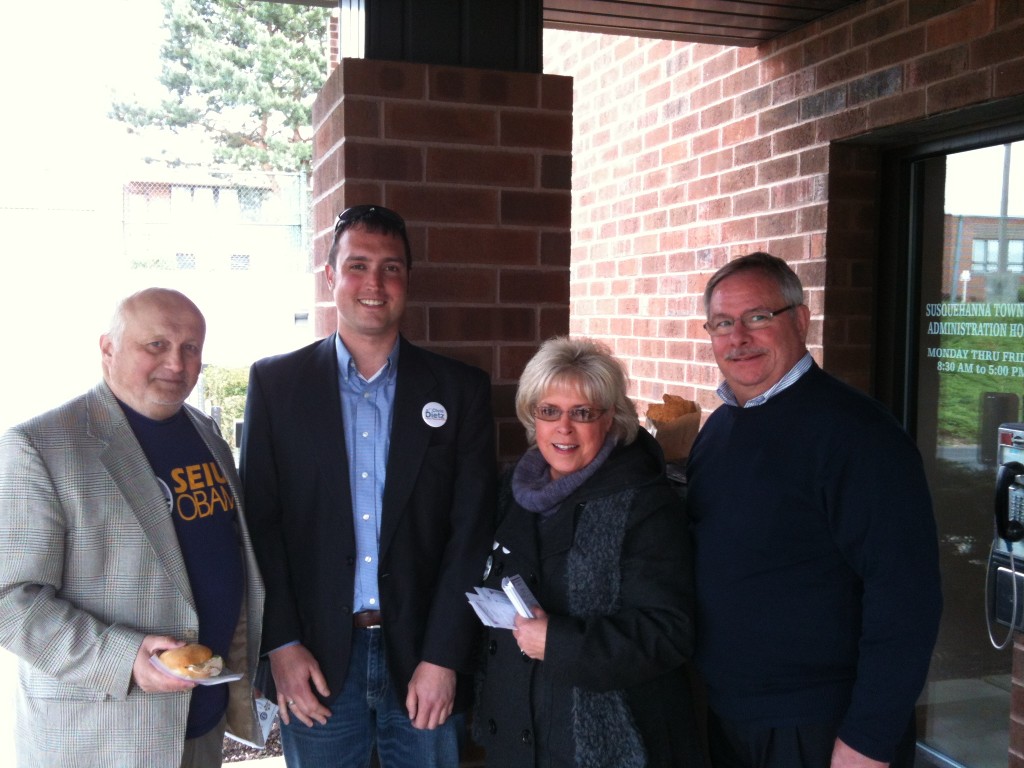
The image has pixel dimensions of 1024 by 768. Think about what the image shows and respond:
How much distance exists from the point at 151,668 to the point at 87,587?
0.82 feet

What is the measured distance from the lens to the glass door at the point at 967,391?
3.76 meters

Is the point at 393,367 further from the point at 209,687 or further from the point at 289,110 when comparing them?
the point at 289,110

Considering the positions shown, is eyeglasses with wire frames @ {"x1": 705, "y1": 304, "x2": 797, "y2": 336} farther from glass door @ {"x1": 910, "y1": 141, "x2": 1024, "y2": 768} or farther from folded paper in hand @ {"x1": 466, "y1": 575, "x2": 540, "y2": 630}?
glass door @ {"x1": 910, "y1": 141, "x2": 1024, "y2": 768}

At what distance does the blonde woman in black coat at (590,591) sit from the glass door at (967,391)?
84.7 inches

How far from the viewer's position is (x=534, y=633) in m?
2.24

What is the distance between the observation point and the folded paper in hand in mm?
2252

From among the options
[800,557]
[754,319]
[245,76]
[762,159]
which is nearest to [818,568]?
[800,557]

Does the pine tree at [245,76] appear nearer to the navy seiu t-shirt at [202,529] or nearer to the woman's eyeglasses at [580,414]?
the navy seiu t-shirt at [202,529]

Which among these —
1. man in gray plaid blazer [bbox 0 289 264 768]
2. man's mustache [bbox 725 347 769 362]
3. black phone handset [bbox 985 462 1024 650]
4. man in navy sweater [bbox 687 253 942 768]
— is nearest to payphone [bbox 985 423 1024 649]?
black phone handset [bbox 985 462 1024 650]

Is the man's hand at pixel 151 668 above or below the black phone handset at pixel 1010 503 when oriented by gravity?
below

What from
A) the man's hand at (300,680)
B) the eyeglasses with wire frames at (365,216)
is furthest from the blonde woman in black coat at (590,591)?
the eyeglasses with wire frames at (365,216)

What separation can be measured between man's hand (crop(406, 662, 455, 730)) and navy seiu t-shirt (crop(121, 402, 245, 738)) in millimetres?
516

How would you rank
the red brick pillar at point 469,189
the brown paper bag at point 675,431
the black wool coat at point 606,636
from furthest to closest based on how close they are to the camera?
the brown paper bag at point 675,431 < the red brick pillar at point 469,189 < the black wool coat at point 606,636

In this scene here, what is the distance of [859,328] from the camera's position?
4211 mm
